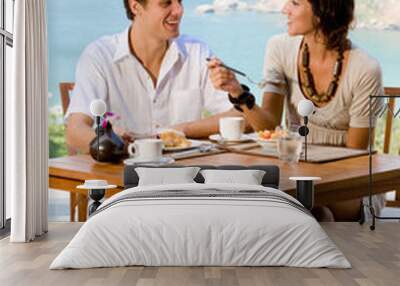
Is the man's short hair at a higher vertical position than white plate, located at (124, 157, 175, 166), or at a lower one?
higher

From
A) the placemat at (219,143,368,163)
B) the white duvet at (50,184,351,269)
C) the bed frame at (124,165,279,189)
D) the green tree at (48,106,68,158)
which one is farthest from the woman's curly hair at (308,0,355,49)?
the white duvet at (50,184,351,269)

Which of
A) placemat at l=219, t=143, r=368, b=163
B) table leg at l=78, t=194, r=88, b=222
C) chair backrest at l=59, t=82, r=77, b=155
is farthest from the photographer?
chair backrest at l=59, t=82, r=77, b=155

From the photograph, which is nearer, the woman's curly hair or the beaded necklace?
the beaded necklace

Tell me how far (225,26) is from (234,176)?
2.13 metres

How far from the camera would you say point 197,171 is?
4996 mm

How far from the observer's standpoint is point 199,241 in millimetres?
3980

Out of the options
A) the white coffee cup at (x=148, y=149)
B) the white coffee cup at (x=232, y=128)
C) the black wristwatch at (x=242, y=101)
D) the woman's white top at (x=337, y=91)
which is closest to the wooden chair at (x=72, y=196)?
the white coffee cup at (x=148, y=149)

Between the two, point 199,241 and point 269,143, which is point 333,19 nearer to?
point 269,143

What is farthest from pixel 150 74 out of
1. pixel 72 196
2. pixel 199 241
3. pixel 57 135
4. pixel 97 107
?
pixel 199 241

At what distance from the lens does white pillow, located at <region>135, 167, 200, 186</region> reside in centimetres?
497

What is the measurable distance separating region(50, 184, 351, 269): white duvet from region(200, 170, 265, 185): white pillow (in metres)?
0.91

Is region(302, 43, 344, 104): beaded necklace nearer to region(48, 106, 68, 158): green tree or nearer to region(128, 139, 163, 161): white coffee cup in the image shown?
region(128, 139, 163, 161): white coffee cup

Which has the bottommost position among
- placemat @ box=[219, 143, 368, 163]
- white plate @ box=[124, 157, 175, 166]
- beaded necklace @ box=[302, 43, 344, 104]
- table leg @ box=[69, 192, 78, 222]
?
table leg @ box=[69, 192, 78, 222]

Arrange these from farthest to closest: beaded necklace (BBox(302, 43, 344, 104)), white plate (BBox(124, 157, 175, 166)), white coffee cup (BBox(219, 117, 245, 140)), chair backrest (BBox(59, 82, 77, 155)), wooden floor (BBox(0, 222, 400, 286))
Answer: chair backrest (BBox(59, 82, 77, 155)), beaded necklace (BBox(302, 43, 344, 104)), white coffee cup (BBox(219, 117, 245, 140)), white plate (BBox(124, 157, 175, 166)), wooden floor (BBox(0, 222, 400, 286))
